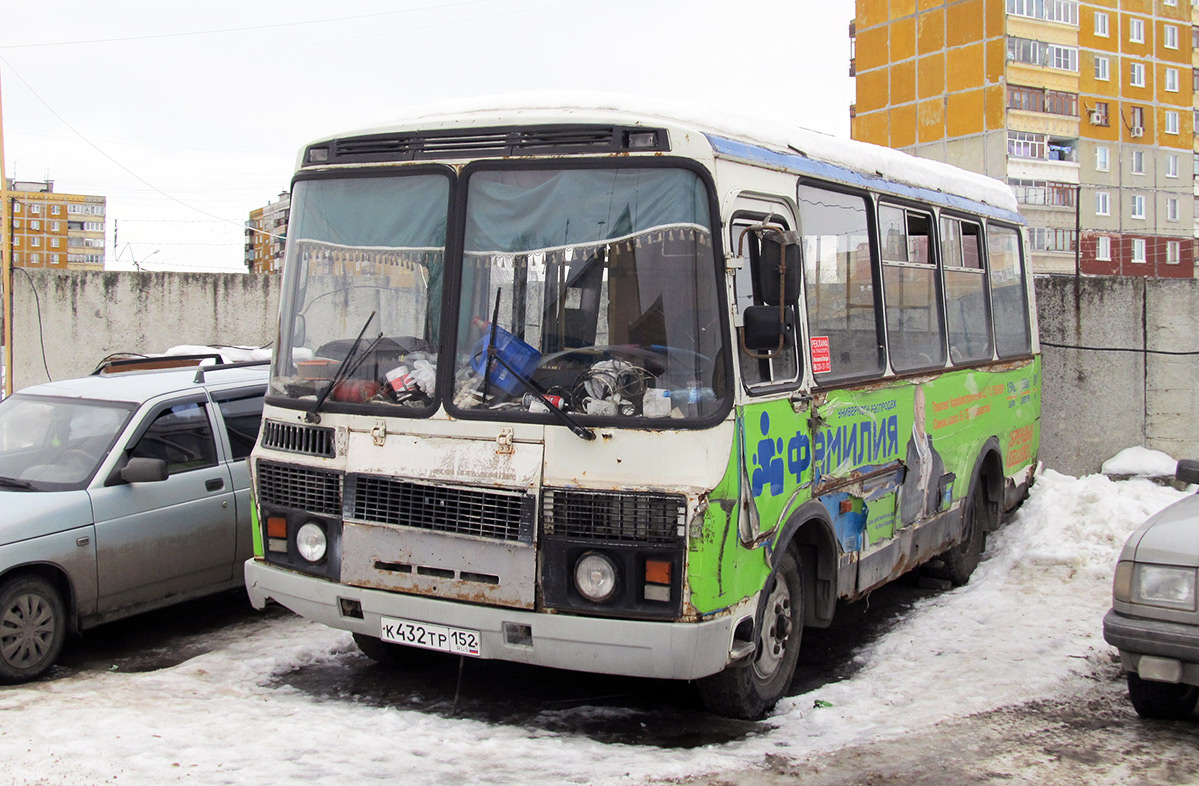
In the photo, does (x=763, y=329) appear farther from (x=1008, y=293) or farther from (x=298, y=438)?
(x=1008, y=293)

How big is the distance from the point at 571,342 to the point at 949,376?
3.97 metres

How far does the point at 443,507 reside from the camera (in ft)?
16.8

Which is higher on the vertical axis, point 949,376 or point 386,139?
point 386,139

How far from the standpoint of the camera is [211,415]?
7668mm

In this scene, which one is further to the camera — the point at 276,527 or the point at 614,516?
the point at 276,527

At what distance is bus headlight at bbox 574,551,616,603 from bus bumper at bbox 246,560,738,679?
0.37 ft

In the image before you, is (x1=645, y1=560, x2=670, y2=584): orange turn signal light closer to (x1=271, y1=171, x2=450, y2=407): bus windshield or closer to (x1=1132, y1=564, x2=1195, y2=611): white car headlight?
(x1=271, y1=171, x2=450, y2=407): bus windshield

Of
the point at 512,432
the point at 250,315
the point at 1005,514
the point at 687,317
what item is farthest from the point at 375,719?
the point at 250,315

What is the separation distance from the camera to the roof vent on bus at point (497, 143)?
5.00 m

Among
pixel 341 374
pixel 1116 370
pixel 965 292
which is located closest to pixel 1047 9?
pixel 1116 370

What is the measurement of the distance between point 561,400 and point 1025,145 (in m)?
62.0

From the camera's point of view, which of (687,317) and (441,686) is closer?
(687,317)

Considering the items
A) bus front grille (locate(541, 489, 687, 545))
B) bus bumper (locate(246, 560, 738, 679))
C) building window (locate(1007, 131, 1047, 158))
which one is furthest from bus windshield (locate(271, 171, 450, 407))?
building window (locate(1007, 131, 1047, 158))

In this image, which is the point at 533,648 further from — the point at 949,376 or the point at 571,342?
the point at 949,376
